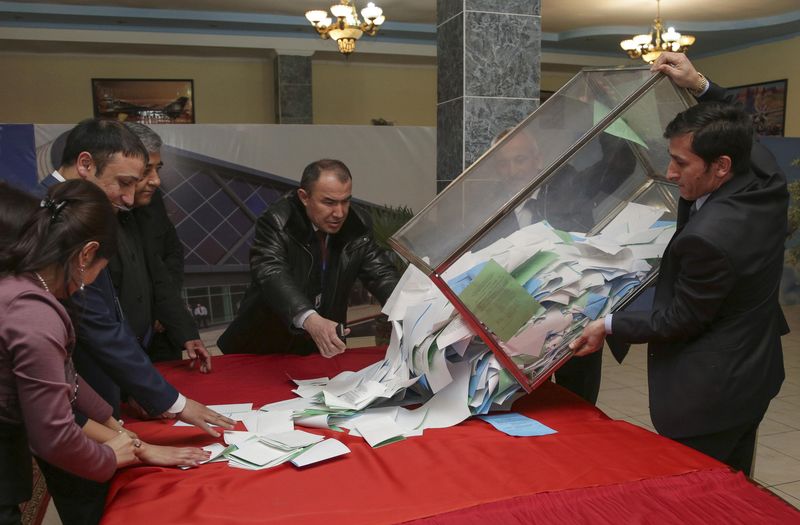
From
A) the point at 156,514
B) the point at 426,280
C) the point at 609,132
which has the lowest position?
Answer: the point at 156,514

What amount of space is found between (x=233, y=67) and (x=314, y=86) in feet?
4.13

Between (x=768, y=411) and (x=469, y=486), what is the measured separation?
11.3ft

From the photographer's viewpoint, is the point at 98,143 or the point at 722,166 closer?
the point at 722,166

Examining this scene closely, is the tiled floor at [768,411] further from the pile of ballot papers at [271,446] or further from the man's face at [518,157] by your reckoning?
the man's face at [518,157]

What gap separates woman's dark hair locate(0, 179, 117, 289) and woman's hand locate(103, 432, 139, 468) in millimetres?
338

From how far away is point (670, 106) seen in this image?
6.00 ft

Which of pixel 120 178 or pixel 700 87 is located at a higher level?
pixel 700 87

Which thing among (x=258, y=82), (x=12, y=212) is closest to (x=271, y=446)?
(x=12, y=212)

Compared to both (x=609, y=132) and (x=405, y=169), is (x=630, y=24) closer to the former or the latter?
(x=405, y=169)

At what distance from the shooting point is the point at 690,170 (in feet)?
5.19

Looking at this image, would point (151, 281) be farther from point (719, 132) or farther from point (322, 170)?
point (719, 132)

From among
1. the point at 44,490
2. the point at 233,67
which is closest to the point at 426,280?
the point at 44,490

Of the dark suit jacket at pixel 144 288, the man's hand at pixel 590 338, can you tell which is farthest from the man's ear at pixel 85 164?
the man's hand at pixel 590 338

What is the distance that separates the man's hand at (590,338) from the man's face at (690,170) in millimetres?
387
